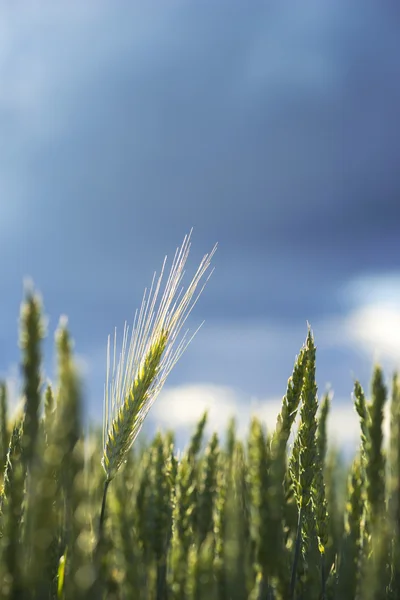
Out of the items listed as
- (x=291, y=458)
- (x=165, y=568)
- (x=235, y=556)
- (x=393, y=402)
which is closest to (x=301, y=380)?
(x=291, y=458)

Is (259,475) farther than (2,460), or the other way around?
(2,460)

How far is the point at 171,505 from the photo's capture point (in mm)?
1829

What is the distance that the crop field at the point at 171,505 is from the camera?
0.87 meters

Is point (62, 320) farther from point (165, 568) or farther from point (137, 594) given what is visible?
point (165, 568)

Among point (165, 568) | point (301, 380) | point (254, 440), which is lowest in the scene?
point (165, 568)

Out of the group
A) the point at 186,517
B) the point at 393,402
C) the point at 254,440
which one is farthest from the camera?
the point at 186,517

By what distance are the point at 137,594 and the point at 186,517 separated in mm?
488

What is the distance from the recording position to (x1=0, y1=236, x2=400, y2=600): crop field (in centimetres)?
87

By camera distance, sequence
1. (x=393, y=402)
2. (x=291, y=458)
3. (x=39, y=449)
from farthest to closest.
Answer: (x=291, y=458) < (x=393, y=402) < (x=39, y=449)

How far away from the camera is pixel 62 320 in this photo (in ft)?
3.26

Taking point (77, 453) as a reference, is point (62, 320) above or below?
above

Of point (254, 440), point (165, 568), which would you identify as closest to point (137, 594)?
point (254, 440)

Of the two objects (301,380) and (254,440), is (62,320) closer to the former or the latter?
(254,440)

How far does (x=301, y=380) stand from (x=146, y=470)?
65 centimetres
